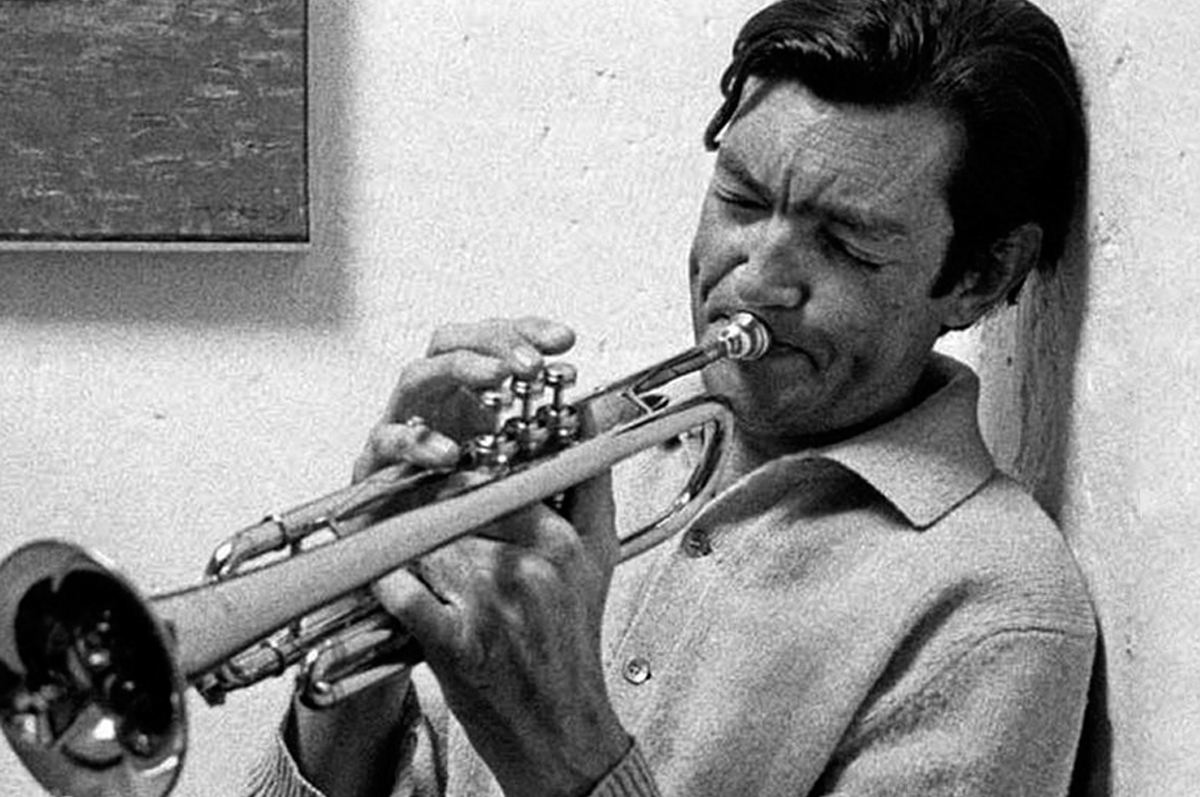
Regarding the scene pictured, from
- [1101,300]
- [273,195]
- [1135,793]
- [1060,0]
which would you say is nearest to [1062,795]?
[1135,793]

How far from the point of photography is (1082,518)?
1078mm

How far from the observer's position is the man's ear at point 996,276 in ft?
3.68

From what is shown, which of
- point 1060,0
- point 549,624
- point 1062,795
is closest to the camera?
point 549,624

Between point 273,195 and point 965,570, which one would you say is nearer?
point 965,570

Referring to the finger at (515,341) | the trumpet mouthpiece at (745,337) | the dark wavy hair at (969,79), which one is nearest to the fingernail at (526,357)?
the finger at (515,341)

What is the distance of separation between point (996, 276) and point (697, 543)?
225 millimetres

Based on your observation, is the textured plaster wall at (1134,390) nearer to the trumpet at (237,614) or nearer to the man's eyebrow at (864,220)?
the man's eyebrow at (864,220)

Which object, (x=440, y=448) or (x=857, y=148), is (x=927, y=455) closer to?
(x=857, y=148)

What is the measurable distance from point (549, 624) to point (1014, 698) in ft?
0.81

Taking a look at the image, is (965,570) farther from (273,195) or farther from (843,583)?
(273,195)

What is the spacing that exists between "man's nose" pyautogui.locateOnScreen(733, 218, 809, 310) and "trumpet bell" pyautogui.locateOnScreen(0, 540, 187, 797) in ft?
1.35

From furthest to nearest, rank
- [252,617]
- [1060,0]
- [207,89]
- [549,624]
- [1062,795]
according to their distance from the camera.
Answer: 1. [207,89]
2. [1060,0]
3. [1062,795]
4. [549,624]
5. [252,617]

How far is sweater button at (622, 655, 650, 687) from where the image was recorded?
1098 mm

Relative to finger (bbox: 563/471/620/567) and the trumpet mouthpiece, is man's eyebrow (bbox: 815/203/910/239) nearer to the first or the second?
the trumpet mouthpiece
